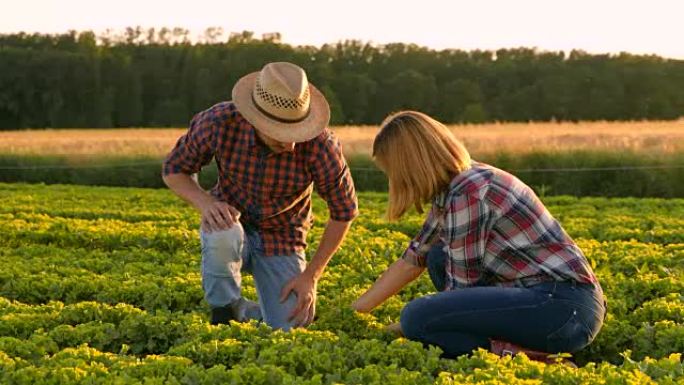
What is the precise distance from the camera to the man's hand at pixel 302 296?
5.58 metres

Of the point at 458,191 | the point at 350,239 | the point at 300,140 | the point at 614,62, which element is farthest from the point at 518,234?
the point at 614,62

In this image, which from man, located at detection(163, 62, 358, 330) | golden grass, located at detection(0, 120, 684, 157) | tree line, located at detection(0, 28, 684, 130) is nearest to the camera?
man, located at detection(163, 62, 358, 330)

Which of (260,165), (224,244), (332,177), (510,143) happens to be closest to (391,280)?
(332,177)

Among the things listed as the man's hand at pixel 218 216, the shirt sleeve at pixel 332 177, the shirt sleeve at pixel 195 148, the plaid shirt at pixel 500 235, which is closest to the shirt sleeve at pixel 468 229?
the plaid shirt at pixel 500 235

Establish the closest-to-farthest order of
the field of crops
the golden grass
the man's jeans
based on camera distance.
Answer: the field of crops, the man's jeans, the golden grass

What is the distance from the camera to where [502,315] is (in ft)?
15.2

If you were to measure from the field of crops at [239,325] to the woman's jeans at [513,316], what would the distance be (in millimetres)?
232

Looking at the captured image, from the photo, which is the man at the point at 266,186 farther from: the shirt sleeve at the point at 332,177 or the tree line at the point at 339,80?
the tree line at the point at 339,80

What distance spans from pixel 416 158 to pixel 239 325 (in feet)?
4.56

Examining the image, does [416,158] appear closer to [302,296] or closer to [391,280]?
[391,280]

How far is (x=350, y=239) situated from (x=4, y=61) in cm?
5667

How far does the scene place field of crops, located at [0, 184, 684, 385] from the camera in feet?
13.7

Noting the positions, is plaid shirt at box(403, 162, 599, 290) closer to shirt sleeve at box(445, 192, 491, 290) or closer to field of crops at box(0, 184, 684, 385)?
shirt sleeve at box(445, 192, 491, 290)

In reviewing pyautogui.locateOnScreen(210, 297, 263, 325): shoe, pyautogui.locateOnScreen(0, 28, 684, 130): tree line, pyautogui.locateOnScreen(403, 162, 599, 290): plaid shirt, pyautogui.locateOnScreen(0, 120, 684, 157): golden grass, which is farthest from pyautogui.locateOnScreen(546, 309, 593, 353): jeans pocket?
pyautogui.locateOnScreen(0, 28, 684, 130): tree line
